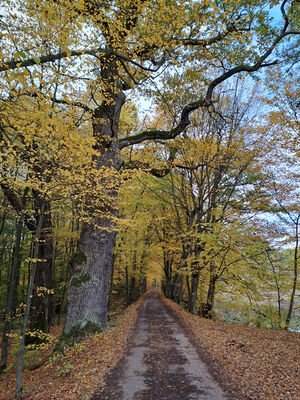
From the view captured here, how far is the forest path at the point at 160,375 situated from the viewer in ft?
12.8

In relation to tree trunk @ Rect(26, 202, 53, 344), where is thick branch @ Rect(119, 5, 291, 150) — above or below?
above

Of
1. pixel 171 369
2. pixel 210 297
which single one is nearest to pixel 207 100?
pixel 171 369

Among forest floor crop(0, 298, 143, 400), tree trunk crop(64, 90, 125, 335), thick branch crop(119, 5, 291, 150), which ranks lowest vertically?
forest floor crop(0, 298, 143, 400)

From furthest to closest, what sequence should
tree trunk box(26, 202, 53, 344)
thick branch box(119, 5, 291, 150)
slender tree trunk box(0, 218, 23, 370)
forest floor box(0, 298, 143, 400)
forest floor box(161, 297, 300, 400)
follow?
1. tree trunk box(26, 202, 53, 344)
2. slender tree trunk box(0, 218, 23, 370)
3. thick branch box(119, 5, 291, 150)
4. forest floor box(0, 298, 143, 400)
5. forest floor box(161, 297, 300, 400)

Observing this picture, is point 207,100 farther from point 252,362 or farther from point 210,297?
point 210,297

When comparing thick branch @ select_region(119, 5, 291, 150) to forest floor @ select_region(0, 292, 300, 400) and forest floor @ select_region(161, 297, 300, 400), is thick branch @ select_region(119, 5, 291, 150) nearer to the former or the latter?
forest floor @ select_region(0, 292, 300, 400)

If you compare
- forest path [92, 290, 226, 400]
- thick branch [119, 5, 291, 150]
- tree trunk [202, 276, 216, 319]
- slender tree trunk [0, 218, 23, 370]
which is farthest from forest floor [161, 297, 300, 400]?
thick branch [119, 5, 291, 150]

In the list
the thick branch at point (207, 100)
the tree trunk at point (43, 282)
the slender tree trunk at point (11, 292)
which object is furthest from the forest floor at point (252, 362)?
the thick branch at point (207, 100)

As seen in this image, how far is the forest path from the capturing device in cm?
391

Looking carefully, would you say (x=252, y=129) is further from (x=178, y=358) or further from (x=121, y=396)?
(x=121, y=396)

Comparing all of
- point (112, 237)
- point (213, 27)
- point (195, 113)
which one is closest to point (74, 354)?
point (112, 237)

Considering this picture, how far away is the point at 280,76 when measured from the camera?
23.8ft

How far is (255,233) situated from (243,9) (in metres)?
7.83

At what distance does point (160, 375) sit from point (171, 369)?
39 cm
